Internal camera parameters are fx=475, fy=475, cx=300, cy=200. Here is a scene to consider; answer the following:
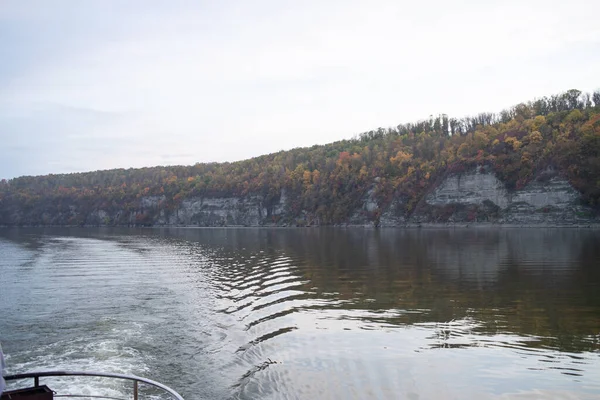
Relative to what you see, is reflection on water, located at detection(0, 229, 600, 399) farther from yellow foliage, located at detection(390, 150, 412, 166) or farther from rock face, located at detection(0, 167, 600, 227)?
yellow foliage, located at detection(390, 150, 412, 166)

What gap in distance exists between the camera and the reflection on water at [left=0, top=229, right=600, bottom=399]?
11.5 metres

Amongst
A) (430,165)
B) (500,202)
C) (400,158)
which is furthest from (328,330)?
(400,158)

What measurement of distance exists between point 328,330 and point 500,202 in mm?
102383

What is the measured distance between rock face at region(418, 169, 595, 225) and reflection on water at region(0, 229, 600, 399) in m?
72.5

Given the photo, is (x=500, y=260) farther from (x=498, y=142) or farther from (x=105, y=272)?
(x=498, y=142)

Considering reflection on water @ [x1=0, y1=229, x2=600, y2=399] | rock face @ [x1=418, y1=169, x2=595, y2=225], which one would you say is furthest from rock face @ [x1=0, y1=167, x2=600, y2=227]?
reflection on water @ [x1=0, y1=229, x2=600, y2=399]

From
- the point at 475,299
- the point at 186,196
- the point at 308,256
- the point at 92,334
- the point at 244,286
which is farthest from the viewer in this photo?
the point at 186,196

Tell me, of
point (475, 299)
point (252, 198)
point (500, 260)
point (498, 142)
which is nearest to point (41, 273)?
point (475, 299)

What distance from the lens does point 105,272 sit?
35344 mm

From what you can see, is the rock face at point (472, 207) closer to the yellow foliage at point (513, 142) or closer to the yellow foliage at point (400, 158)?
the yellow foliage at point (513, 142)

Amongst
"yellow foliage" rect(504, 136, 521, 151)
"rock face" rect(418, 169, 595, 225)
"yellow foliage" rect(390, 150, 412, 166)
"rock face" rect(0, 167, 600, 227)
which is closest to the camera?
"rock face" rect(418, 169, 595, 225)

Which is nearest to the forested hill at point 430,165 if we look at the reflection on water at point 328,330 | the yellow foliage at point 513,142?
the yellow foliage at point 513,142

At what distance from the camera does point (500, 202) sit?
10825 centimetres

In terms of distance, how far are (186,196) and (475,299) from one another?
598ft
